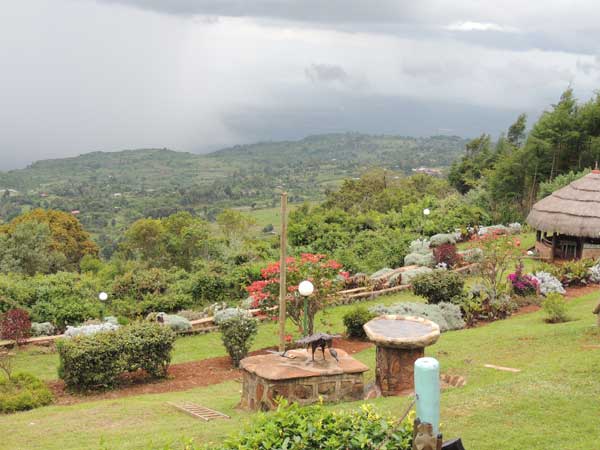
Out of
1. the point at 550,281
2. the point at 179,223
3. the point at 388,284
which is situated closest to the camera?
the point at 550,281

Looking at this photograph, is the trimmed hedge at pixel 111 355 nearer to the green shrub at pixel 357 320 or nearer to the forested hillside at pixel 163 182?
the green shrub at pixel 357 320

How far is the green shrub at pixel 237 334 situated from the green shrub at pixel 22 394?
11.4 feet

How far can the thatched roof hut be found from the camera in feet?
66.9

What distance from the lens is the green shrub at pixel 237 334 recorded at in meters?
12.0

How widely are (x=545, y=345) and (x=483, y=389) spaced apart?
369cm

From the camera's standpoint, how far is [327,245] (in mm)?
27969

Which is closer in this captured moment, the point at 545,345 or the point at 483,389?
the point at 483,389

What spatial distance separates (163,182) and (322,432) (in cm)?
14396

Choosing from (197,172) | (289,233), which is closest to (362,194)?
(289,233)

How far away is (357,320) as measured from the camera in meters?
13.4

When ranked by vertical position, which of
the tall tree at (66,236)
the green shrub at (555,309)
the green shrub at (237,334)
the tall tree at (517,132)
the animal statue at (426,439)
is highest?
the tall tree at (517,132)

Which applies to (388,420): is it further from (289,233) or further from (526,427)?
(289,233)

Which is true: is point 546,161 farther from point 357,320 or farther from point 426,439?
point 426,439

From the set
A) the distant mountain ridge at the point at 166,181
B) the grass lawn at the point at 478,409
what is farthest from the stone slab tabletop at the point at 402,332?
the distant mountain ridge at the point at 166,181
